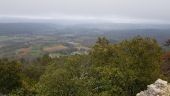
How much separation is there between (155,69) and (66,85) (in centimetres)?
2095

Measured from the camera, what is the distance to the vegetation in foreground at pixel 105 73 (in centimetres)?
5300

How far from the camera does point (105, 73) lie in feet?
195

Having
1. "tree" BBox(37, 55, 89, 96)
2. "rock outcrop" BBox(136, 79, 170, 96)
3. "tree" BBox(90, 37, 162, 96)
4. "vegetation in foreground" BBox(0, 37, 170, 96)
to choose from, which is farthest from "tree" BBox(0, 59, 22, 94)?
"rock outcrop" BBox(136, 79, 170, 96)

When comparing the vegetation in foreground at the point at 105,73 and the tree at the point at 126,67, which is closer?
the vegetation in foreground at the point at 105,73

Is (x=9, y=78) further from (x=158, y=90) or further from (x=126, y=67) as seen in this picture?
(x=158, y=90)

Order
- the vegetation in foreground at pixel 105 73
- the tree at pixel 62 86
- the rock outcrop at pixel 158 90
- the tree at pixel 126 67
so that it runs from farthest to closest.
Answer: the tree at pixel 126 67
the vegetation in foreground at pixel 105 73
the tree at pixel 62 86
the rock outcrop at pixel 158 90

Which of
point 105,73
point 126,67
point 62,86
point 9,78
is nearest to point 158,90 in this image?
point 105,73

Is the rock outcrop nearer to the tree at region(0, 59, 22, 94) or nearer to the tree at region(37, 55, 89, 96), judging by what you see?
the tree at region(37, 55, 89, 96)

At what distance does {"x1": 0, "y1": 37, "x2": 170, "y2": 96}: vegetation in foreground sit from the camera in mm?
Result: 53000

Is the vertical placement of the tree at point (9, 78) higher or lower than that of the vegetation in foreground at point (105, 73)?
lower

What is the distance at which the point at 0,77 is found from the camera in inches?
3738

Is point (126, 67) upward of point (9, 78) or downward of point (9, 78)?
upward

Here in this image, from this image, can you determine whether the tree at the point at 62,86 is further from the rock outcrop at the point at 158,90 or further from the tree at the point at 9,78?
the tree at the point at 9,78

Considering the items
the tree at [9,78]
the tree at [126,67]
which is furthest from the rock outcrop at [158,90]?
the tree at [9,78]
